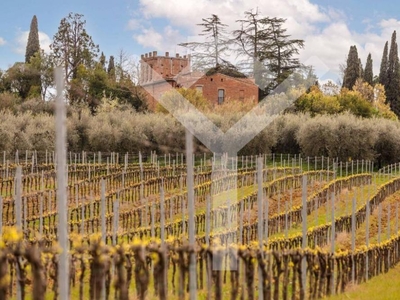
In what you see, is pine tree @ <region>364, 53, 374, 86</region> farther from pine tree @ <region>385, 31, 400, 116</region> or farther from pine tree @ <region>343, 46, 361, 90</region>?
pine tree @ <region>385, 31, 400, 116</region>

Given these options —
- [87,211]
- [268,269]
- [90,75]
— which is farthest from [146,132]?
[268,269]

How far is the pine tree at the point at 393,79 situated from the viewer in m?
50.2

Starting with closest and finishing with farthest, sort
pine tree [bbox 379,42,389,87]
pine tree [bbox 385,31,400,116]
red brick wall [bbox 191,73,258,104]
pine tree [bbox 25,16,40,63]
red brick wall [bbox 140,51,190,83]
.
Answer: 1. red brick wall [bbox 191,73,258,104]
2. pine tree [bbox 25,16,40,63]
3. red brick wall [bbox 140,51,190,83]
4. pine tree [bbox 385,31,400,116]
5. pine tree [bbox 379,42,389,87]

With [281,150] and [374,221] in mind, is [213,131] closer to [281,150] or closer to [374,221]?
[281,150]

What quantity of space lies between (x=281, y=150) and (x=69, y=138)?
13.0m

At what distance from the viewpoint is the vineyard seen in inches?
198

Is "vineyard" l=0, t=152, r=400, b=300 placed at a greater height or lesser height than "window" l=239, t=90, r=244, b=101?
lesser

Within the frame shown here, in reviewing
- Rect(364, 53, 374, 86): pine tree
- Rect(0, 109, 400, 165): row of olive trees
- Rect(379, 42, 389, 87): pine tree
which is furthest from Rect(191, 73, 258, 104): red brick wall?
Rect(364, 53, 374, 86): pine tree

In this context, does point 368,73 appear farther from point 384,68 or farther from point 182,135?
point 182,135

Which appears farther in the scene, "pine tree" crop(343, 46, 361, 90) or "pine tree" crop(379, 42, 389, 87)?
"pine tree" crop(343, 46, 361, 90)

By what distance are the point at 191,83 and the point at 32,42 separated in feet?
45.1

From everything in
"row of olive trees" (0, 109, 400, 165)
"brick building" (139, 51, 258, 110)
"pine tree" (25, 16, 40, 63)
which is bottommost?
"row of olive trees" (0, 109, 400, 165)

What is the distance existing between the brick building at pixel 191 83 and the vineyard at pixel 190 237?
9.87m

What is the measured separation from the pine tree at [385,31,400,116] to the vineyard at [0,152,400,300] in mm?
21893
